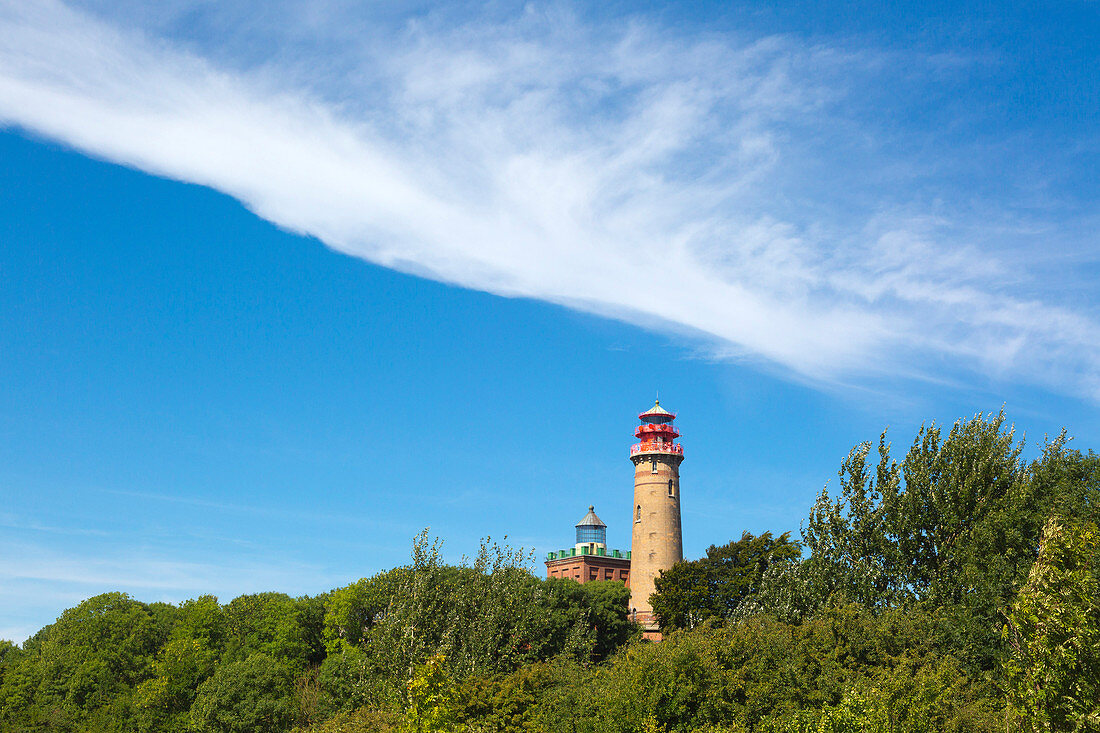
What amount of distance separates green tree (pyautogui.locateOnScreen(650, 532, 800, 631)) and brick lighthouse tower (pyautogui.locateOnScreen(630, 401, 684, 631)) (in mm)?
7423

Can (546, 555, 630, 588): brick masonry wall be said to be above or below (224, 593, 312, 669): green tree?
above

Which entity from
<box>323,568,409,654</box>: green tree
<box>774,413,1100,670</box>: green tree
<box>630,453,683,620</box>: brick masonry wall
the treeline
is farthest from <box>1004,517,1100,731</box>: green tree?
<box>630,453,683,620</box>: brick masonry wall

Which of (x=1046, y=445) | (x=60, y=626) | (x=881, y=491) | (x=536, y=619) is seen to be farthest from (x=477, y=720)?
(x=60, y=626)

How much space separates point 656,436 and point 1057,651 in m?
74.1

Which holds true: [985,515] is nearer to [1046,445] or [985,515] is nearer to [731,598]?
[1046,445]

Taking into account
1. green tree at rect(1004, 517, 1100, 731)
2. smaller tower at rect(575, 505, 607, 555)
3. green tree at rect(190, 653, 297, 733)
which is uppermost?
smaller tower at rect(575, 505, 607, 555)

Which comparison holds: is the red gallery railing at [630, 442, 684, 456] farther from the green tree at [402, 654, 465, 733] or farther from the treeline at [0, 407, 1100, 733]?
the green tree at [402, 654, 465, 733]

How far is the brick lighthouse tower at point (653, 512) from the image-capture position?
87000mm

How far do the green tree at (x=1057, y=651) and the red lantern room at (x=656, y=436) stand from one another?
72.1m

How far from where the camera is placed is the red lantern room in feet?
294

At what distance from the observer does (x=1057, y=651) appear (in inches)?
637

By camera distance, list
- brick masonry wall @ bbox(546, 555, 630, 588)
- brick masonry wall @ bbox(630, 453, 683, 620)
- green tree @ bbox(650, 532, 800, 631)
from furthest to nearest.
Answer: brick masonry wall @ bbox(546, 555, 630, 588) → brick masonry wall @ bbox(630, 453, 683, 620) → green tree @ bbox(650, 532, 800, 631)

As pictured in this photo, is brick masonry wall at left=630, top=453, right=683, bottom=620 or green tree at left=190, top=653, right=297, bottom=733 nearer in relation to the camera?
green tree at left=190, top=653, right=297, bottom=733

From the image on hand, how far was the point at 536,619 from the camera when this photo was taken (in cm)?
5659
